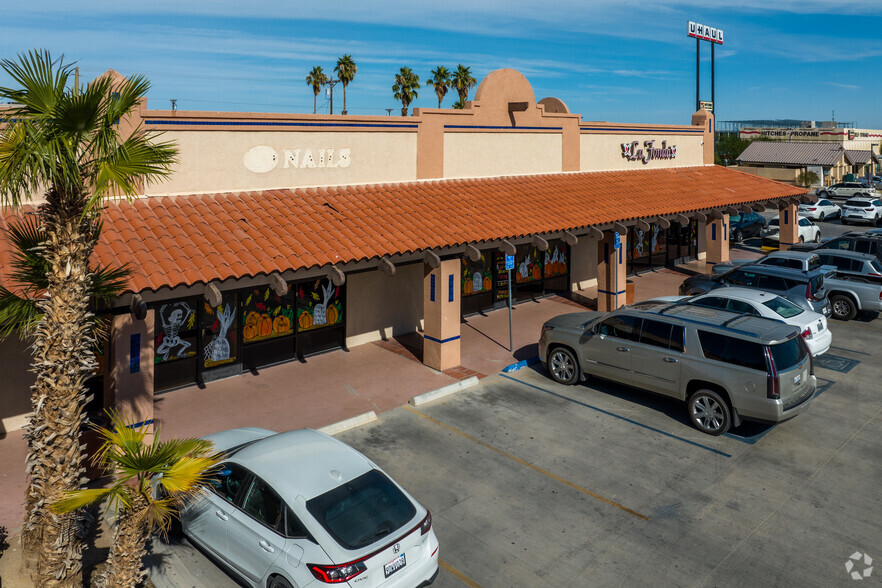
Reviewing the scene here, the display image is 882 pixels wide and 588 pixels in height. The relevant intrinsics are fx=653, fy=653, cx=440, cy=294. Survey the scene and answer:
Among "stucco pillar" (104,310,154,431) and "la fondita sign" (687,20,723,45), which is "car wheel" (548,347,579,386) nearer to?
"stucco pillar" (104,310,154,431)

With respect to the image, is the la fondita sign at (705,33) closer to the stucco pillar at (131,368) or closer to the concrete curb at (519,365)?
the concrete curb at (519,365)

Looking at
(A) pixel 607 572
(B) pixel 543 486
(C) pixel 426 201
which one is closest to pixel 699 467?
(B) pixel 543 486

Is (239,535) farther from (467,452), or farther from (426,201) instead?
(426,201)

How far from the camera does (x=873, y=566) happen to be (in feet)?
26.9

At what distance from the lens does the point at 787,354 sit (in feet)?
37.3

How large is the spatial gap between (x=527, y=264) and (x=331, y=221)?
9183mm

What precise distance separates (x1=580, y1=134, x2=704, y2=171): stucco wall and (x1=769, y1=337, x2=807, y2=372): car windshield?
12399 mm

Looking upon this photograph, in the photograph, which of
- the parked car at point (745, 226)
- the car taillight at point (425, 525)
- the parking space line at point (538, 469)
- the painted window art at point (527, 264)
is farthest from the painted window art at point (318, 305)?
the parked car at point (745, 226)

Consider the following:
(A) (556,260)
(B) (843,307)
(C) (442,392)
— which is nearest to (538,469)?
(C) (442,392)

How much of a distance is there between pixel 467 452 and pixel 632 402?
4255 mm

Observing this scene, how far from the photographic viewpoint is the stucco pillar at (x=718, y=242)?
27297mm

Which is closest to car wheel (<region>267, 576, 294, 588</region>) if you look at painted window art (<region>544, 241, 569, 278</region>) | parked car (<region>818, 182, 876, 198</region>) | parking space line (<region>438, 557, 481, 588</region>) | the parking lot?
the parking lot

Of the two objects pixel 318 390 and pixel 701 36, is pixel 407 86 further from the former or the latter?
pixel 318 390

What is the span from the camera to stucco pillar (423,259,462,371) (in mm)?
14812
